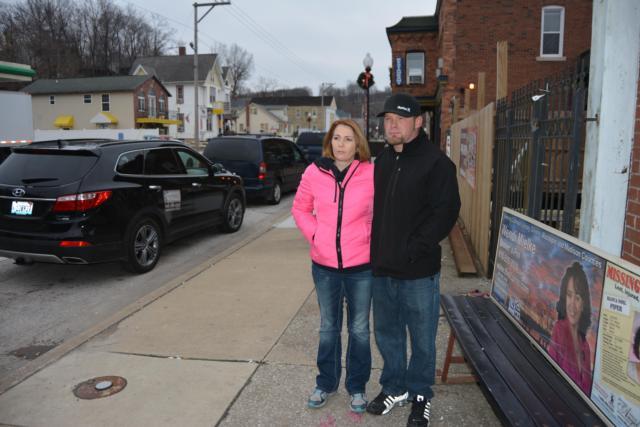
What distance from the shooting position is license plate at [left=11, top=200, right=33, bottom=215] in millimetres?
6258

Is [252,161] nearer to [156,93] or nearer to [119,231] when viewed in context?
[119,231]

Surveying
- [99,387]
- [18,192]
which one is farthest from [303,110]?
[99,387]

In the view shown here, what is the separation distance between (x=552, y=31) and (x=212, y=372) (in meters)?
21.7

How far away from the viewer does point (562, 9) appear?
69.5ft

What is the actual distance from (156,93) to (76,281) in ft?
184

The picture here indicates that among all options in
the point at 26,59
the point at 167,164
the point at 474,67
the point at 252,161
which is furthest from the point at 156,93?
the point at 167,164

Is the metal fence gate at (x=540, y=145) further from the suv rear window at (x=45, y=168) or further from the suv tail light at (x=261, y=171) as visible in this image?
the suv tail light at (x=261, y=171)

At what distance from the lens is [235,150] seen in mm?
13219

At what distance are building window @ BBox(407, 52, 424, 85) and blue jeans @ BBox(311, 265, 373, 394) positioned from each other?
2920 cm

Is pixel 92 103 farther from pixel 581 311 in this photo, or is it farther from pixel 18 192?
pixel 581 311

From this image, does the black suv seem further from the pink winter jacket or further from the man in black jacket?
the man in black jacket

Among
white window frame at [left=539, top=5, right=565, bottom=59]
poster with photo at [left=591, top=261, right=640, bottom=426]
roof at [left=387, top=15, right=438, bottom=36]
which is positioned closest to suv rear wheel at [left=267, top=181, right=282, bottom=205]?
poster with photo at [left=591, top=261, right=640, bottom=426]

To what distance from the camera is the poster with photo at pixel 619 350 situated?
2125mm

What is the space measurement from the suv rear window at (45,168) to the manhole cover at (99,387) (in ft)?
10.2
